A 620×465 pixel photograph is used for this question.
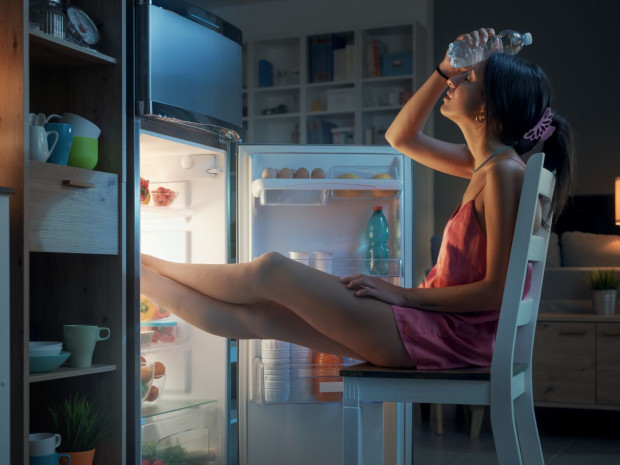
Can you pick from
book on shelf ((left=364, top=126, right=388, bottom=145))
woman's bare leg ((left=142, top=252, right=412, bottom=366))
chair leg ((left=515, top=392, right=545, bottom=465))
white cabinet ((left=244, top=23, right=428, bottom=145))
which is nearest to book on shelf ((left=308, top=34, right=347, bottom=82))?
white cabinet ((left=244, top=23, right=428, bottom=145))

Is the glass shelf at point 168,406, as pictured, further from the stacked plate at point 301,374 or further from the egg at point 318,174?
the egg at point 318,174

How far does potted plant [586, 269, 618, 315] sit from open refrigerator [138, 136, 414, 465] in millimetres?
1560

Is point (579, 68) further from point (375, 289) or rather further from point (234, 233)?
point (375, 289)

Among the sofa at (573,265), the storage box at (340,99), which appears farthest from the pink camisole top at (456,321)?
the storage box at (340,99)

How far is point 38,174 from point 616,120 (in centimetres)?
401

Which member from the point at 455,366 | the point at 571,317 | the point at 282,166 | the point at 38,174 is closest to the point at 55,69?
the point at 38,174

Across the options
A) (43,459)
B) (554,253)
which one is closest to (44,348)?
(43,459)

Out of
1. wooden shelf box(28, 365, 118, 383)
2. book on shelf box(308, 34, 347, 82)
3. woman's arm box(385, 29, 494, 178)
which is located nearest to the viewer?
wooden shelf box(28, 365, 118, 383)

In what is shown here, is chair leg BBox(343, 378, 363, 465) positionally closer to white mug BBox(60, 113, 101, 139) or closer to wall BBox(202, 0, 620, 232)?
white mug BBox(60, 113, 101, 139)

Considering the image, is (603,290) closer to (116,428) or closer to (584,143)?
(584,143)

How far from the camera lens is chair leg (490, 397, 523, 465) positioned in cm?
155

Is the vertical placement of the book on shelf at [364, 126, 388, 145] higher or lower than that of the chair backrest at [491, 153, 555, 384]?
higher

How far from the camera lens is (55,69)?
7.07 ft

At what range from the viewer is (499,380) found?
1.59 m
